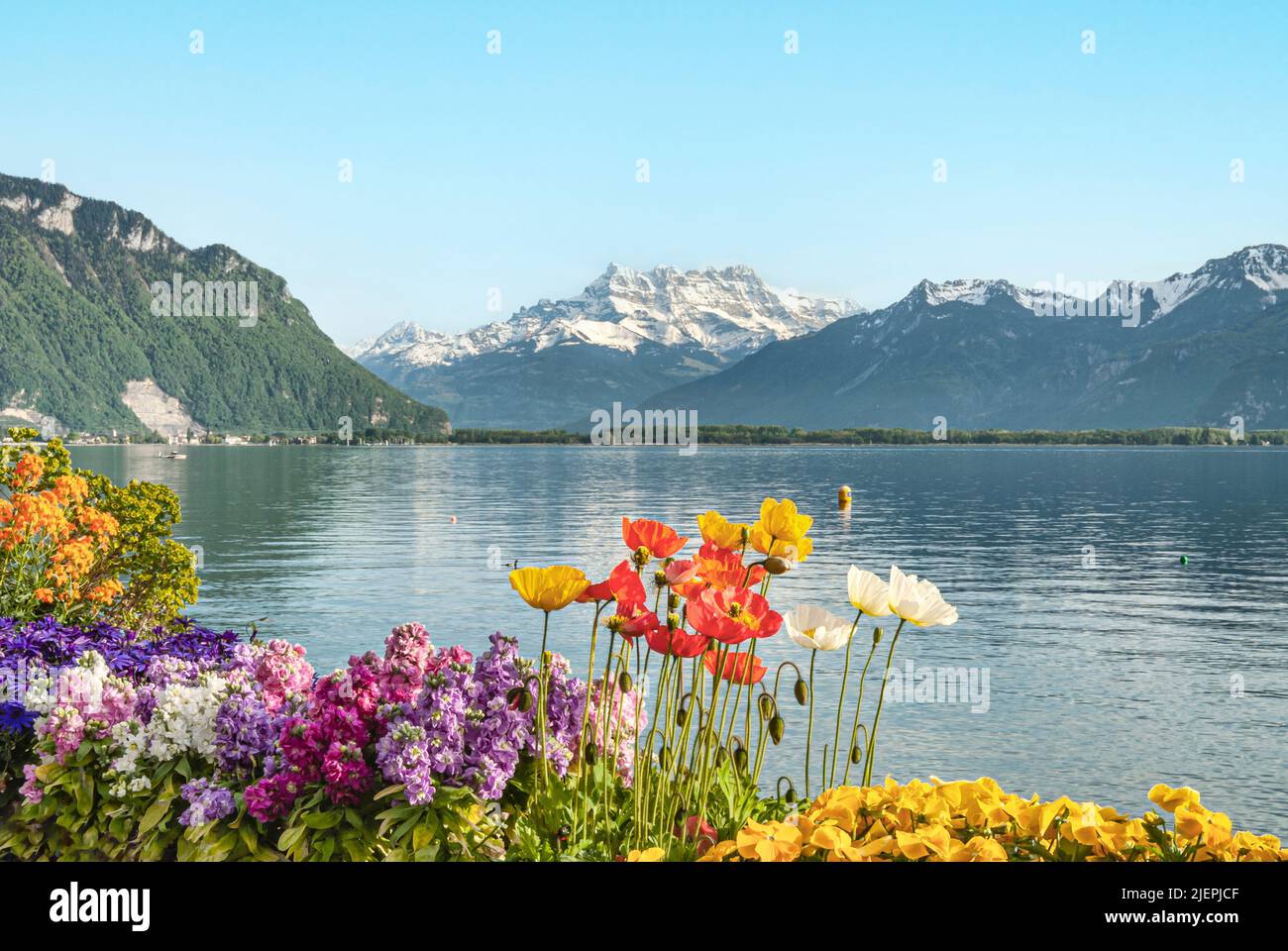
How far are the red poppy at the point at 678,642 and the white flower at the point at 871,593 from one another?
2.18 ft

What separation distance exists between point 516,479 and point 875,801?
132 meters

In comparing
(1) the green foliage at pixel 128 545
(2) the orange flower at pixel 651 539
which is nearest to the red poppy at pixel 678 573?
(2) the orange flower at pixel 651 539

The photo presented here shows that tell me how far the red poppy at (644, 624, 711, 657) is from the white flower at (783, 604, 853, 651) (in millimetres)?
412

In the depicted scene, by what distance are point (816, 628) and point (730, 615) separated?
0.73 metres

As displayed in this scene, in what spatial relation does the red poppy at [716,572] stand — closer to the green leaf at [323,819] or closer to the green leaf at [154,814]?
the green leaf at [323,819]

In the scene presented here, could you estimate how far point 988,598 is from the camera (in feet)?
127

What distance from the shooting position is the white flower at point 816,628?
17.1 feet

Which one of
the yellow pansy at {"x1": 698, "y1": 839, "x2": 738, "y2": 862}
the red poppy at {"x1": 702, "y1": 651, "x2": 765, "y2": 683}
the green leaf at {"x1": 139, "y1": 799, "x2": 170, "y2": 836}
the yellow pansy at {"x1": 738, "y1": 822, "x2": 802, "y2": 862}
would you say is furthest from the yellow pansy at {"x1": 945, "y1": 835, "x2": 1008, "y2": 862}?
the green leaf at {"x1": 139, "y1": 799, "x2": 170, "y2": 836}

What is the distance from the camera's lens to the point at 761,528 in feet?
18.6

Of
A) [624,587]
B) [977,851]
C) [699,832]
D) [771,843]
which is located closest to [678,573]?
[624,587]

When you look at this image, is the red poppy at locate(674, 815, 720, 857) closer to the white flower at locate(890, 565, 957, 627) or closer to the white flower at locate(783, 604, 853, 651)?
the white flower at locate(783, 604, 853, 651)

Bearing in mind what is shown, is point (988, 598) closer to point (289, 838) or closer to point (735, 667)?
point (289, 838)
